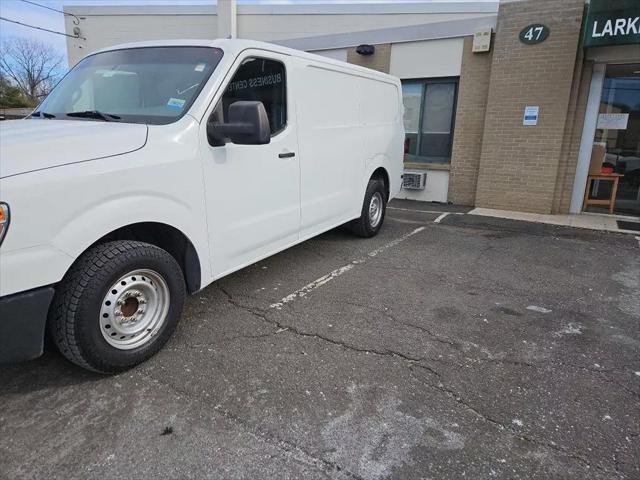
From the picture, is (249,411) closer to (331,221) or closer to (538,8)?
(331,221)

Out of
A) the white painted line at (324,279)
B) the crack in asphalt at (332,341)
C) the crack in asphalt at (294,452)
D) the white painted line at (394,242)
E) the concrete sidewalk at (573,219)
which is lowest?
the crack in asphalt at (294,452)

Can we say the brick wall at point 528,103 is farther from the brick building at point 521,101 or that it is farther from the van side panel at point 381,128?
the van side panel at point 381,128

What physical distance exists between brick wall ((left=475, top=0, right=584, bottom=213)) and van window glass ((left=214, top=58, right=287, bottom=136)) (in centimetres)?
642

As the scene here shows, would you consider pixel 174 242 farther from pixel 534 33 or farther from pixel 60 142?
pixel 534 33

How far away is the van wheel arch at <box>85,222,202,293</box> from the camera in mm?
3098

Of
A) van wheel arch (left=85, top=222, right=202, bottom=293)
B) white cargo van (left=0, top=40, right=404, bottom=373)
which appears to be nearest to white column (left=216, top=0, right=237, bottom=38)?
white cargo van (left=0, top=40, right=404, bottom=373)

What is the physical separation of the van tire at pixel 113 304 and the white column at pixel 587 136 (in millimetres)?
8424

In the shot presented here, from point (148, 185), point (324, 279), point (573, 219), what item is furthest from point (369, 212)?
point (573, 219)

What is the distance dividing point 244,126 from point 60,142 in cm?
111

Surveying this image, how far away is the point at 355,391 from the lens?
284 centimetres

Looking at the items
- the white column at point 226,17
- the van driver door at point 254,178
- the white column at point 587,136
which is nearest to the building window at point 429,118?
the white column at point 587,136

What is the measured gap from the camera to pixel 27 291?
7.66ft

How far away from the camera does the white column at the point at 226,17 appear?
16.0 m

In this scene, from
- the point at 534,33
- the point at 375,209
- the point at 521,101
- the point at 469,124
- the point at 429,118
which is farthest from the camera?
the point at 429,118
